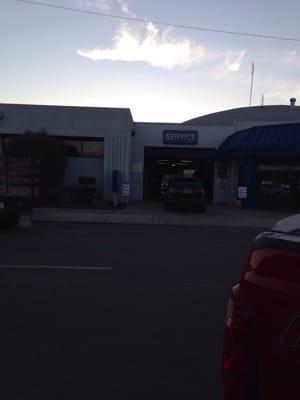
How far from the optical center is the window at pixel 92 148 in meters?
29.1

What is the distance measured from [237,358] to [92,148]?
27.5 m

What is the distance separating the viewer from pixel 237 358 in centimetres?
223

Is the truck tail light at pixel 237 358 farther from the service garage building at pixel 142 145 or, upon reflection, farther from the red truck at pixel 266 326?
the service garage building at pixel 142 145

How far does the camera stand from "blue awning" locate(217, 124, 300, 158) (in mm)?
24200

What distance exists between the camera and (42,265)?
9.88m

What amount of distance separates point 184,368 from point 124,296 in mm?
2796

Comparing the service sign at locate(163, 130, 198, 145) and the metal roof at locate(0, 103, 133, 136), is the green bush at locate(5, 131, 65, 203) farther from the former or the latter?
the service sign at locate(163, 130, 198, 145)

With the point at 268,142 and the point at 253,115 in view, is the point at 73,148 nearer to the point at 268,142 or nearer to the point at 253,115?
the point at 268,142

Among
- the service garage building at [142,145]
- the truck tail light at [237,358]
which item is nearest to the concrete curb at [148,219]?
the service garage building at [142,145]

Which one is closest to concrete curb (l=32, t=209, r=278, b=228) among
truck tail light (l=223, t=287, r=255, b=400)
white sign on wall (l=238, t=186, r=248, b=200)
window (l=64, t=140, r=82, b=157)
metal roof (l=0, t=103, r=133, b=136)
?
white sign on wall (l=238, t=186, r=248, b=200)

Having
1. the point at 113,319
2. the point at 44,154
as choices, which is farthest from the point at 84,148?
the point at 113,319

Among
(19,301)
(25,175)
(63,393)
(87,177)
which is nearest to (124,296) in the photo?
(19,301)

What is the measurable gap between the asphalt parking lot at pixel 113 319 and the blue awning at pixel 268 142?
12880 mm

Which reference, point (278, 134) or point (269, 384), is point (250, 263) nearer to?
point (269, 384)
